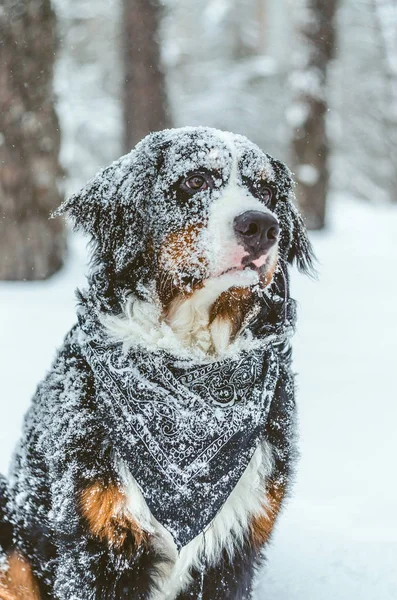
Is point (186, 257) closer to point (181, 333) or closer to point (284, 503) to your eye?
point (181, 333)

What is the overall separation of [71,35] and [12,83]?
11.2 meters

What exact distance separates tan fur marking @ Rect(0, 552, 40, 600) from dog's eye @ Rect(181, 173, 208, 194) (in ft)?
4.60

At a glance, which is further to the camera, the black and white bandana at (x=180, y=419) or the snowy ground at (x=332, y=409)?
the snowy ground at (x=332, y=409)

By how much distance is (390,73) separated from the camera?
17.1 m

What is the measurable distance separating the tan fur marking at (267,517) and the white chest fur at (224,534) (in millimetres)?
14

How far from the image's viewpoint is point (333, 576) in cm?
291

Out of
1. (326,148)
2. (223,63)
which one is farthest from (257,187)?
(223,63)

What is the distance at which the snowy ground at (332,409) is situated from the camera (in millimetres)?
2969

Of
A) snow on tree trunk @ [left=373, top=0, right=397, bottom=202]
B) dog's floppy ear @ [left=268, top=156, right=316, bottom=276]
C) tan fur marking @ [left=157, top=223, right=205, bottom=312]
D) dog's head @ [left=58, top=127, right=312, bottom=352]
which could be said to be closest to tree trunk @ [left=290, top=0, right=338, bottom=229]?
snow on tree trunk @ [left=373, top=0, right=397, bottom=202]

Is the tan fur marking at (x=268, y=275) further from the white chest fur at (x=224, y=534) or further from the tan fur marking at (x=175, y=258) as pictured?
the white chest fur at (x=224, y=534)

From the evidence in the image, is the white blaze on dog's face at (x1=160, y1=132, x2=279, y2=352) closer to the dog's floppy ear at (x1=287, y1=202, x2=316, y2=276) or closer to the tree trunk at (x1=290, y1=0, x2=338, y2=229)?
the dog's floppy ear at (x1=287, y1=202, x2=316, y2=276)

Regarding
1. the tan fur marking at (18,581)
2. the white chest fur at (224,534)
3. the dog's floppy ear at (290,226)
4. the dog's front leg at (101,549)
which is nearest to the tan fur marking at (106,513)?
the dog's front leg at (101,549)

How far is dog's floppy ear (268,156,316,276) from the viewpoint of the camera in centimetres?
271

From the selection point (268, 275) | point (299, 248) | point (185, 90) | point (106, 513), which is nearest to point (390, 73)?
point (185, 90)
